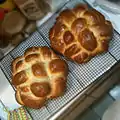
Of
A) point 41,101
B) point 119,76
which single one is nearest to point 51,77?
point 41,101

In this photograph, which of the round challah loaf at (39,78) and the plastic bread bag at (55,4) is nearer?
the round challah loaf at (39,78)

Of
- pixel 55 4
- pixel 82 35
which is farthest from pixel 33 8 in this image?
pixel 82 35

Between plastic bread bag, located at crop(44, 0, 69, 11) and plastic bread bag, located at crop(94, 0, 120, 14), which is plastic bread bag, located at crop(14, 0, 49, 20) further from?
plastic bread bag, located at crop(94, 0, 120, 14)

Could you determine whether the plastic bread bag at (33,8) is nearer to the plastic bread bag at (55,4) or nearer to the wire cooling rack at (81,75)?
the plastic bread bag at (55,4)

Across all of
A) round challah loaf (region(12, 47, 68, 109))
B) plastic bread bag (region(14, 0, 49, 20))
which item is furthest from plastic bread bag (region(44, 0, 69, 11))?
round challah loaf (region(12, 47, 68, 109))

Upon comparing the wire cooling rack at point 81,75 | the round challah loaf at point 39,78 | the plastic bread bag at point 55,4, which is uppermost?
the plastic bread bag at point 55,4

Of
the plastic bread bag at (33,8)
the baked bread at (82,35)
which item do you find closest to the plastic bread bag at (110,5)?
the baked bread at (82,35)

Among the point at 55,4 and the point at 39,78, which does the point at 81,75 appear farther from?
the point at 55,4
